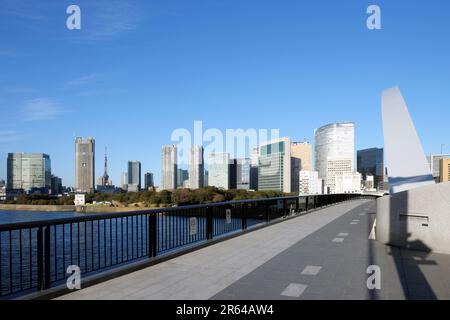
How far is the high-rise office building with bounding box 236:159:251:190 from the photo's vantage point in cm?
18859

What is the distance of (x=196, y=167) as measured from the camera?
144750 mm

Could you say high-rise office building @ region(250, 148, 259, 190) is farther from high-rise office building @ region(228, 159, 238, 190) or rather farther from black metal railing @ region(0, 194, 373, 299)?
black metal railing @ region(0, 194, 373, 299)

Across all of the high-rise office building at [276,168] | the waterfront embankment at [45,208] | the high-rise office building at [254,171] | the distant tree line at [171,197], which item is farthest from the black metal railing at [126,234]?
the high-rise office building at [254,171]

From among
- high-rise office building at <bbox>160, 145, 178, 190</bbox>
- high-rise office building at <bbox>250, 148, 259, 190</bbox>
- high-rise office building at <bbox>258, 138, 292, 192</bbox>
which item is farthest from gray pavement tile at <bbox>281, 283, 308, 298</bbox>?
high-rise office building at <bbox>250, 148, 259, 190</bbox>

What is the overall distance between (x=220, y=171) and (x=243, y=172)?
22101 mm

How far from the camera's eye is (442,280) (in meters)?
6.06

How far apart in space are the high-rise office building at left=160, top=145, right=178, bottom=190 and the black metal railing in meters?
167

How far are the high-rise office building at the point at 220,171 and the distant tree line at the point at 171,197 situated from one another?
1821 inches

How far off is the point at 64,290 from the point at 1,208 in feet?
495

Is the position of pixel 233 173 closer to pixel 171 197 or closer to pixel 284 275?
pixel 171 197

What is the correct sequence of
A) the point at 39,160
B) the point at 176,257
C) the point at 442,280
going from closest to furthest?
the point at 442,280
the point at 176,257
the point at 39,160

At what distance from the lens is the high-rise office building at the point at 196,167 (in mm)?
121562
